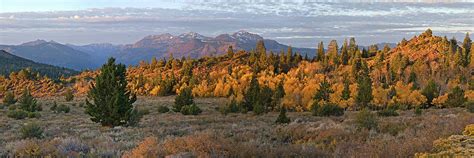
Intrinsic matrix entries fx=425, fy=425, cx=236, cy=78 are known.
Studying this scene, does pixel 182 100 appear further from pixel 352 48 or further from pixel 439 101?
pixel 352 48

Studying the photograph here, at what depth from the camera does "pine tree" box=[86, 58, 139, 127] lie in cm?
2325

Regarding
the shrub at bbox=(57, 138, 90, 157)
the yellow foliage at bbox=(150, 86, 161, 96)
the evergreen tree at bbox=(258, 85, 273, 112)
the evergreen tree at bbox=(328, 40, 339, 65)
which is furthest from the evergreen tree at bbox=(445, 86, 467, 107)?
the yellow foliage at bbox=(150, 86, 161, 96)

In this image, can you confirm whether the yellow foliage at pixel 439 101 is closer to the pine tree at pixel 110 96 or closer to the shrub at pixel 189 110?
the shrub at pixel 189 110

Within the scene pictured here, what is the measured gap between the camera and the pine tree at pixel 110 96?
76.3 ft

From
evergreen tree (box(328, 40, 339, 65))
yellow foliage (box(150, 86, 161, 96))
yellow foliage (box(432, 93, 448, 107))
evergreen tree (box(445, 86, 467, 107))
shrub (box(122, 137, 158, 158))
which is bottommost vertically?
yellow foliage (box(150, 86, 161, 96))

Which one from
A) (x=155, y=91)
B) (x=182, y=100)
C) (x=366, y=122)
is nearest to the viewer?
(x=366, y=122)

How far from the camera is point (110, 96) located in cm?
2358

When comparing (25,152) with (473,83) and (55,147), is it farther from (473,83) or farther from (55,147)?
(473,83)

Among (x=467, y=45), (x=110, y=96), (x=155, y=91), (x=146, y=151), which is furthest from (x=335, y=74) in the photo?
(x=146, y=151)

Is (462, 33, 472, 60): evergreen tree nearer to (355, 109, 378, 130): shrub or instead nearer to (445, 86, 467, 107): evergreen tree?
(445, 86, 467, 107): evergreen tree

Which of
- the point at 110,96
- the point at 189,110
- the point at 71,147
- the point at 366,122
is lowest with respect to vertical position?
the point at 189,110

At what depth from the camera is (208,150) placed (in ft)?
27.6

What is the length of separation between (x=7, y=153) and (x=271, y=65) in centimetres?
7951

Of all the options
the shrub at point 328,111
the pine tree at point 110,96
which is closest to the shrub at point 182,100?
the shrub at point 328,111
